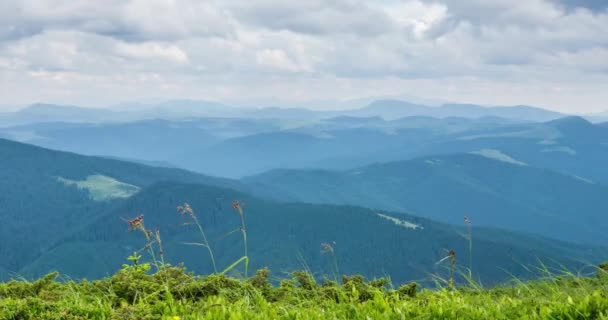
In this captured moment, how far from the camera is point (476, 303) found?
882 centimetres

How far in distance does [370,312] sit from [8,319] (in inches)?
203

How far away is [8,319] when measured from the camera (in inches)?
324

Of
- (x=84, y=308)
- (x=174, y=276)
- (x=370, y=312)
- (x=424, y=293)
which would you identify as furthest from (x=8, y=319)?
(x=424, y=293)

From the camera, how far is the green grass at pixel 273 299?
779cm

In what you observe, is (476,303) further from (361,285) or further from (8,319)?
(8,319)

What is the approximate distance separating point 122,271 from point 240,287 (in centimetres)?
248

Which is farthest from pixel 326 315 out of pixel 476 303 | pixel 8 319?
pixel 8 319

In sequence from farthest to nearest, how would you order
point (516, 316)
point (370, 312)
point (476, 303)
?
1. point (476, 303)
2. point (370, 312)
3. point (516, 316)

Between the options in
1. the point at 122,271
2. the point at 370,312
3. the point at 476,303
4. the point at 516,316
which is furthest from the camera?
the point at 122,271

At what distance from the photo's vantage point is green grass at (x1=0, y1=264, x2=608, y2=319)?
25.6ft

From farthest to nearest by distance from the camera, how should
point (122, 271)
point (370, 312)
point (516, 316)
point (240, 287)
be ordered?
1. point (122, 271)
2. point (240, 287)
3. point (370, 312)
4. point (516, 316)

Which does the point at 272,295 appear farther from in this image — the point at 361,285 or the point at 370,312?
the point at 370,312

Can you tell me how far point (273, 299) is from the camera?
1036cm

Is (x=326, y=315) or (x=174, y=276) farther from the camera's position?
(x=174, y=276)
